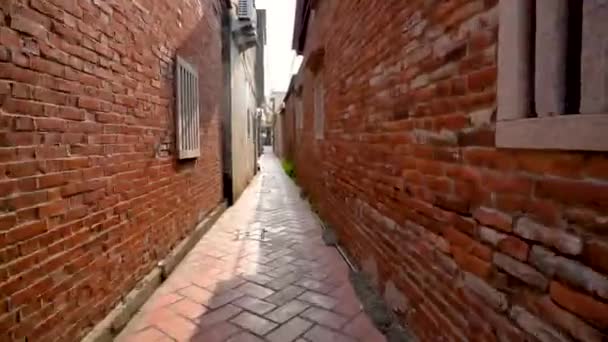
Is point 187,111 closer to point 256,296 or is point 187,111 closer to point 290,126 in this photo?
point 256,296

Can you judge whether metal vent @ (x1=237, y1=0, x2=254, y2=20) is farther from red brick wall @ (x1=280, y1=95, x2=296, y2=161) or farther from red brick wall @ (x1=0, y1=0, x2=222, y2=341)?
red brick wall @ (x1=0, y1=0, x2=222, y2=341)

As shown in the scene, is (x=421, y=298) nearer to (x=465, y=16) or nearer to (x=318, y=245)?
(x=465, y=16)

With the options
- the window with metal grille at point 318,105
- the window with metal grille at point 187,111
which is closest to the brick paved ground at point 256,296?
the window with metal grille at point 187,111

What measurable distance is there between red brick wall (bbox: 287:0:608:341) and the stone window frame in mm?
45

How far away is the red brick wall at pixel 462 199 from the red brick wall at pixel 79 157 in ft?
5.97

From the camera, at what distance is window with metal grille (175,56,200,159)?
3863 mm

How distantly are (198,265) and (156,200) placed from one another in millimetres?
876

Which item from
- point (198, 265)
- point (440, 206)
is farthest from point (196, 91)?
point (440, 206)

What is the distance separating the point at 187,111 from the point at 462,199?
3.51 metres

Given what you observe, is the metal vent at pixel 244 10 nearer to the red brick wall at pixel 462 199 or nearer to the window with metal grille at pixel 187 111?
the window with metal grille at pixel 187 111

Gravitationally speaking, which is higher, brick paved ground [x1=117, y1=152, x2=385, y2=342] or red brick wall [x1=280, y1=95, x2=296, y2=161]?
red brick wall [x1=280, y1=95, x2=296, y2=161]

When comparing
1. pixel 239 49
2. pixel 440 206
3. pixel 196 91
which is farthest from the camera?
pixel 239 49

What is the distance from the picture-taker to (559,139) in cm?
96

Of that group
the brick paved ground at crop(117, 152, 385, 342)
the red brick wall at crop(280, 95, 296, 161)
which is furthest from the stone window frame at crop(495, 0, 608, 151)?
the red brick wall at crop(280, 95, 296, 161)
